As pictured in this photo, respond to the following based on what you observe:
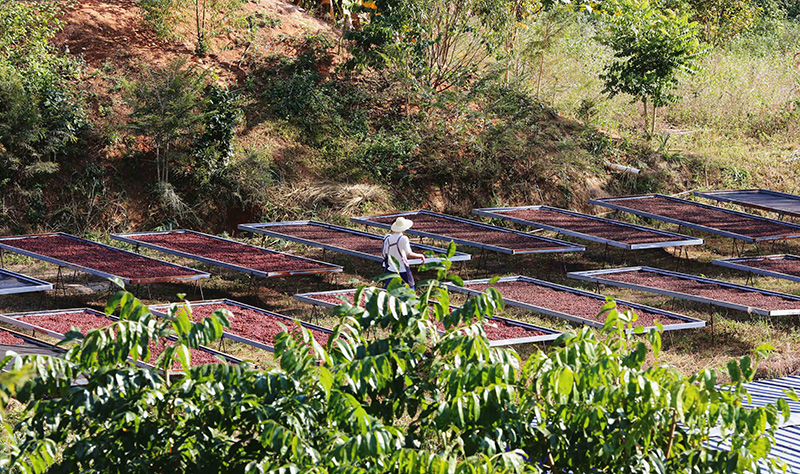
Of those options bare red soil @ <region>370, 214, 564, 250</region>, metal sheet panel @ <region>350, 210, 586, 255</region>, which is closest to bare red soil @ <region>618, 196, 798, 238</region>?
metal sheet panel @ <region>350, 210, 586, 255</region>

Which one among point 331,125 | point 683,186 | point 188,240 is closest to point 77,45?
point 331,125

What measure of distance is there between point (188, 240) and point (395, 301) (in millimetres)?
8921

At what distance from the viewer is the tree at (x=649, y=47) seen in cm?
1638

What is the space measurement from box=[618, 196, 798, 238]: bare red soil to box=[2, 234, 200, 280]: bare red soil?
7589 millimetres

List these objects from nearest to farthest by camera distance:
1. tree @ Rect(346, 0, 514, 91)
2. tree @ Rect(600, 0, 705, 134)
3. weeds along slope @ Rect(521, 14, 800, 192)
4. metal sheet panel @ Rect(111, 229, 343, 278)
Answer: metal sheet panel @ Rect(111, 229, 343, 278) < tree @ Rect(346, 0, 514, 91) < tree @ Rect(600, 0, 705, 134) < weeds along slope @ Rect(521, 14, 800, 192)

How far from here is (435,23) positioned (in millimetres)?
16609

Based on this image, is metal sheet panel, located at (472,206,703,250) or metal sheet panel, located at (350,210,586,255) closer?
metal sheet panel, located at (350,210,586,255)

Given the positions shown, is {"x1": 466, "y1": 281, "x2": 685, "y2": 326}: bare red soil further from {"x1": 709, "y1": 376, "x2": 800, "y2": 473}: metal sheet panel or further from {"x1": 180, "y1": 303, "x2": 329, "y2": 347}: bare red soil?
{"x1": 180, "y1": 303, "x2": 329, "y2": 347}: bare red soil

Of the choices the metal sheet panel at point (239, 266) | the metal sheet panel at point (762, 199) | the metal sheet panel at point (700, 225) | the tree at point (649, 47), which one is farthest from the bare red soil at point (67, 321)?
the tree at point (649, 47)

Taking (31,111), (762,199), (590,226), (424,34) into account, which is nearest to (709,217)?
(762,199)

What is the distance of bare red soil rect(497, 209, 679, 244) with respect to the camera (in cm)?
1230

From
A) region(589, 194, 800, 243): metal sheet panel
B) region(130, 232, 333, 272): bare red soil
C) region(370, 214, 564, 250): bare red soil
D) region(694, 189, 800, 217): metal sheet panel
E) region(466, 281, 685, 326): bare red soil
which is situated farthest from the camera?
region(694, 189, 800, 217): metal sheet panel

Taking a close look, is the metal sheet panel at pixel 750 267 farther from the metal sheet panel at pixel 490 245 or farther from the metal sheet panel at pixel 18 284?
the metal sheet panel at pixel 18 284

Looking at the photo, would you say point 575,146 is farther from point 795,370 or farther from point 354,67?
point 795,370
